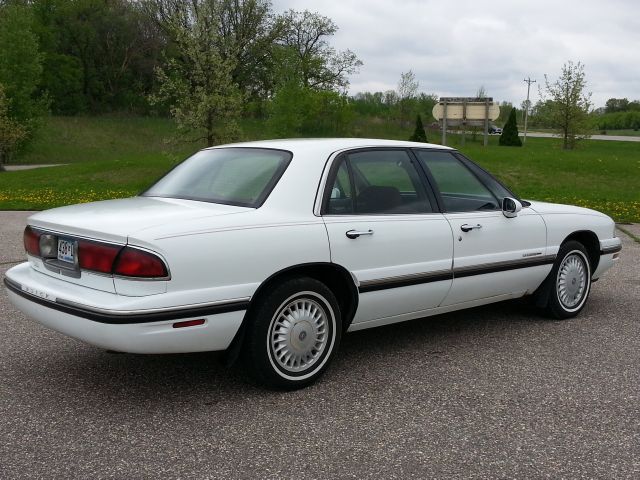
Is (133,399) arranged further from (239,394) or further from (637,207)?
(637,207)

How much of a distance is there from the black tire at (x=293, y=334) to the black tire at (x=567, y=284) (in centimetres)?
224

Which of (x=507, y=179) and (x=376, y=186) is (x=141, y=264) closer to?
(x=376, y=186)

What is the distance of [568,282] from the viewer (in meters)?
5.73

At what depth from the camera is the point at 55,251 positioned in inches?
155

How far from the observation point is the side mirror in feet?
16.5

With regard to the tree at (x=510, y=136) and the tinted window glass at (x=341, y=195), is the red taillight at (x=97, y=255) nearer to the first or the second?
the tinted window glass at (x=341, y=195)

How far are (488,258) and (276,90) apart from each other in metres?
24.0

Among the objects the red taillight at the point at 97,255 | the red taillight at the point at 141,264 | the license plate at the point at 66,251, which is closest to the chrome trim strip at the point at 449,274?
the red taillight at the point at 141,264

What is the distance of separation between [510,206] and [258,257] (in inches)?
87.1

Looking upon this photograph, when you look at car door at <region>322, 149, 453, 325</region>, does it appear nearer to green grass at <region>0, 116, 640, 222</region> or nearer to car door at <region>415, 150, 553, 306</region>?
car door at <region>415, 150, 553, 306</region>

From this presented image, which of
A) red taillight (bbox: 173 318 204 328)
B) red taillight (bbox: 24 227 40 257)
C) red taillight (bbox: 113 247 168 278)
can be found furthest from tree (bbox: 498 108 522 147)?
red taillight (bbox: 113 247 168 278)

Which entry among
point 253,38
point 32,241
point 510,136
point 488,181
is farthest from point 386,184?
point 253,38

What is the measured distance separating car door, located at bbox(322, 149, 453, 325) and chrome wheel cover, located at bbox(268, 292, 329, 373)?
0.95 ft

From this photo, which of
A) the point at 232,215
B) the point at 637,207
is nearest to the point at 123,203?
the point at 232,215
